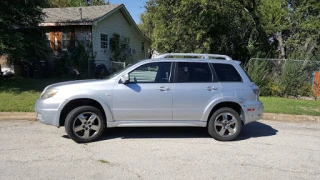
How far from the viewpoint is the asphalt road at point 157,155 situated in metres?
4.01

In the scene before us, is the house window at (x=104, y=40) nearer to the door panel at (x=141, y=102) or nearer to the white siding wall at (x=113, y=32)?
the white siding wall at (x=113, y=32)

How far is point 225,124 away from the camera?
5734 mm

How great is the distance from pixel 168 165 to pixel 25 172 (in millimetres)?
2186

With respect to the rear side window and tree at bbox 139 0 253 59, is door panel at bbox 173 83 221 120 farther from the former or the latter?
tree at bbox 139 0 253 59

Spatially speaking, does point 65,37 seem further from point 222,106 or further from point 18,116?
point 222,106

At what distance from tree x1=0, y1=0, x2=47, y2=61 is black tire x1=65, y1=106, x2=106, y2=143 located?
276 inches

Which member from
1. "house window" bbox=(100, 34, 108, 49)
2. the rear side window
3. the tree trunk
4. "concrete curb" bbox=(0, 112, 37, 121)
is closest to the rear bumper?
the rear side window

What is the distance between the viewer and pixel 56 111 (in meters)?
5.25

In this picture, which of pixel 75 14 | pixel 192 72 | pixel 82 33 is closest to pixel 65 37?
pixel 82 33

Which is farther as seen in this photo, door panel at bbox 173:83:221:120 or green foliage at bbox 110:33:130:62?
green foliage at bbox 110:33:130:62

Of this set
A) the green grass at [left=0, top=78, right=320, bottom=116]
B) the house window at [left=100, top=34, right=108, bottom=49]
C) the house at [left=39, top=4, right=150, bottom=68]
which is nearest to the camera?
the green grass at [left=0, top=78, right=320, bottom=116]

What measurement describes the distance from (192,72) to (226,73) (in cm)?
78

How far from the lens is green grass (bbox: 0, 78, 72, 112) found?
7.89m

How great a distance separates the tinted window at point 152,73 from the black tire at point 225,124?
52.5 inches
